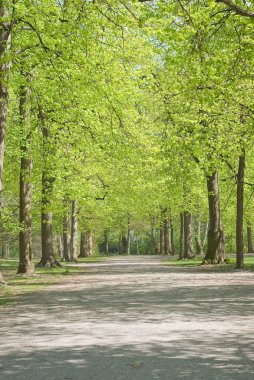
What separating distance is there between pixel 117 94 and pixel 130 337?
44.8 ft

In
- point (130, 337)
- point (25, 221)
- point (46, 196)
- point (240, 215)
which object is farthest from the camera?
point (240, 215)

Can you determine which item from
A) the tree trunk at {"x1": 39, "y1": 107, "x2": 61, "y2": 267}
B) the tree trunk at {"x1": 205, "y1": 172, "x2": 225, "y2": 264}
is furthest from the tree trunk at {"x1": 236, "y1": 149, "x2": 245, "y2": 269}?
the tree trunk at {"x1": 39, "y1": 107, "x2": 61, "y2": 267}

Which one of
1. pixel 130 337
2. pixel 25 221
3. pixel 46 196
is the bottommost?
pixel 130 337

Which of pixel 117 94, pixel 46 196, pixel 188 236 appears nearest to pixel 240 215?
pixel 117 94

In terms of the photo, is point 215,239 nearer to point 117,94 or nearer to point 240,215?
point 240,215

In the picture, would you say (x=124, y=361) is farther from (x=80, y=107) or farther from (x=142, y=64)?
(x=142, y=64)

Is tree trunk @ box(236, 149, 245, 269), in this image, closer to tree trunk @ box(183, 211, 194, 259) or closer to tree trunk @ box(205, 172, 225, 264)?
tree trunk @ box(205, 172, 225, 264)

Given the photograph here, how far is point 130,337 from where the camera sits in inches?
311

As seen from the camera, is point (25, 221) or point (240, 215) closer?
point (25, 221)

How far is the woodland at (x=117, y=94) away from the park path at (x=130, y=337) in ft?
18.2

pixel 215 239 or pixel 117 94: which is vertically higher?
pixel 117 94

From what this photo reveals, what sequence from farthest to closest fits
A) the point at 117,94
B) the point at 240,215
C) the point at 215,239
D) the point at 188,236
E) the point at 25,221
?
the point at 188,236 < the point at 215,239 < the point at 240,215 < the point at 25,221 < the point at 117,94

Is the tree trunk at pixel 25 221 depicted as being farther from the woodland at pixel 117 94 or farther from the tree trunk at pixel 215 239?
the tree trunk at pixel 215 239

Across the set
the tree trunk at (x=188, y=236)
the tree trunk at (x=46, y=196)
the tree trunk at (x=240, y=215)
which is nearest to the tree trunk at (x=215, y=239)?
the tree trunk at (x=240, y=215)
